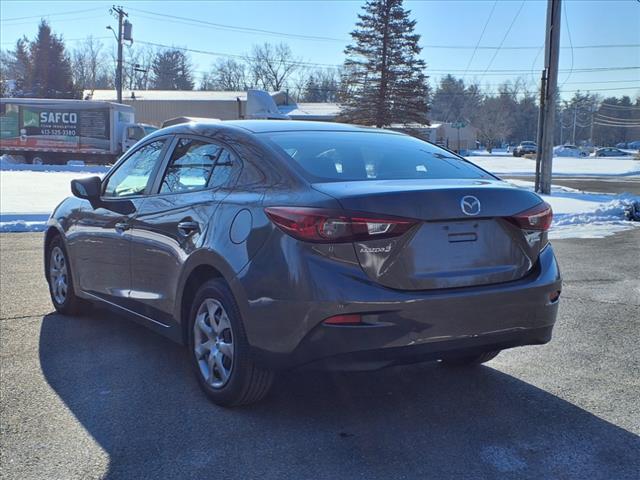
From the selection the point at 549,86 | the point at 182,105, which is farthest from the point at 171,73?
the point at 549,86

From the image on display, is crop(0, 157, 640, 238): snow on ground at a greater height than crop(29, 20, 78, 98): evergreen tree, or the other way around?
crop(29, 20, 78, 98): evergreen tree

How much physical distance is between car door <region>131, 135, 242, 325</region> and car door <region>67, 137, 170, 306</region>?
6.6 inches

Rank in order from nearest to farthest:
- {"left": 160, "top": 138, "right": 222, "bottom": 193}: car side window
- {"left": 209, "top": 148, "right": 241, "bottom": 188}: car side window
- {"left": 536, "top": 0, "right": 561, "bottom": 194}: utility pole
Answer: {"left": 209, "top": 148, "right": 241, "bottom": 188}: car side window, {"left": 160, "top": 138, "right": 222, "bottom": 193}: car side window, {"left": 536, "top": 0, "right": 561, "bottom": 194}: utility pole

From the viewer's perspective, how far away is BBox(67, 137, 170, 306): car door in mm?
4695

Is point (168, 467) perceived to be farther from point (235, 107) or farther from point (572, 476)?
point (235, 107)

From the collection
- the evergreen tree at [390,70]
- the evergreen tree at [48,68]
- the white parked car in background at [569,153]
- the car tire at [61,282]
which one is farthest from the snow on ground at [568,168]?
the evergreen tree at [48,68]

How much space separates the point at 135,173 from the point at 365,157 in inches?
75.9

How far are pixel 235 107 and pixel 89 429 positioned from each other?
56568mm

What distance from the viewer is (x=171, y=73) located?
9738 cm

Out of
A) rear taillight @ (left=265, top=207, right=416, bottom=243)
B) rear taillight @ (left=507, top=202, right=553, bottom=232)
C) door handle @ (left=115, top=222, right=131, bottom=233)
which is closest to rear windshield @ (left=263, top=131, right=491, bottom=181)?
rear taillight @ (left=265, top=207, right=416, bottom=243)

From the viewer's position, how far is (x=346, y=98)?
44.4 metres

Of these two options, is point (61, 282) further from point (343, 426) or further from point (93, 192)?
point (343, 426)

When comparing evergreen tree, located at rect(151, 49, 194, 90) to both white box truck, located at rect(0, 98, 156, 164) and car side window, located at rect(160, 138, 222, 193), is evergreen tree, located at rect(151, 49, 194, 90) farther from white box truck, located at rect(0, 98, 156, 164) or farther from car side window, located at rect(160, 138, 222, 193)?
car side window, located at rect(160, 138, 222, 193)

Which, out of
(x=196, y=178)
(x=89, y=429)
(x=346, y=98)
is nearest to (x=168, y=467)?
(x=89, y=429)
